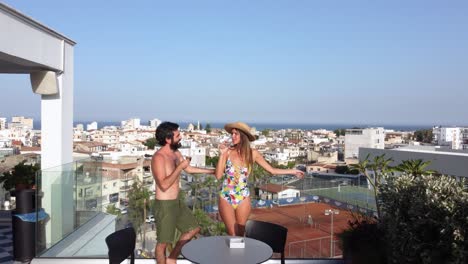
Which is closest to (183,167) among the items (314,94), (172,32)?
(172,32)

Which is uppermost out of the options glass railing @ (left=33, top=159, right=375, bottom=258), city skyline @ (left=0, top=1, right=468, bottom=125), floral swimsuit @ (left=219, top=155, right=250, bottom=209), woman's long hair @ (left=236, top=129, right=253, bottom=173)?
city skyline @ (left=0, top=1, right=468, bottom=125)

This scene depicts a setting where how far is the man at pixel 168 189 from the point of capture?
3.17 m

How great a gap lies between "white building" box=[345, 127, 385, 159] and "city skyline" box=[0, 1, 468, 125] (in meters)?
11.1

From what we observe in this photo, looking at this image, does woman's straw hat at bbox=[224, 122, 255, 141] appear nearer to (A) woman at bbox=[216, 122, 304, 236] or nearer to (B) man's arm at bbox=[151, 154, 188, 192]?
(A) woman at bbox=[216, 122, 304, 236]

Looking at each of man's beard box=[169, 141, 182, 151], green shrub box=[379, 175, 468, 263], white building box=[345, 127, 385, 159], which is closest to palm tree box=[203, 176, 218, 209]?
man's beard box=[169, 141, 182, 151]

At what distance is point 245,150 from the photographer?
11.1 feet

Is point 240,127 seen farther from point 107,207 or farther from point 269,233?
point 107,207

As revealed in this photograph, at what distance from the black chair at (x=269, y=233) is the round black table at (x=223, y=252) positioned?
264mm

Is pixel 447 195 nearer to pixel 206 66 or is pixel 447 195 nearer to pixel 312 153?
pixel 206 66

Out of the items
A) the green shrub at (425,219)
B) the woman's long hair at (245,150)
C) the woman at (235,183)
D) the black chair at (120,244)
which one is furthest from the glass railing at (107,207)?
the black chair at (120,244)

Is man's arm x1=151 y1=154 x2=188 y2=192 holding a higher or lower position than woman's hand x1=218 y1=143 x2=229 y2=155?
lower

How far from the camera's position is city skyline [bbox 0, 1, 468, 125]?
28.0 metres

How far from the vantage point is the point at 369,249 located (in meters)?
3.27

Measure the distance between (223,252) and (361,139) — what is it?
2827 inches
